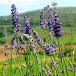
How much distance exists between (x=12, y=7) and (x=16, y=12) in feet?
0.43

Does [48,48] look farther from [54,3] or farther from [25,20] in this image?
[25,20]

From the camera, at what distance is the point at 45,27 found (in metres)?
2.53

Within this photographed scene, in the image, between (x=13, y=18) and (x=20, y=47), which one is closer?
(x=20, y=47)

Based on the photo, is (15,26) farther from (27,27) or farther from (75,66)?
(75,66)

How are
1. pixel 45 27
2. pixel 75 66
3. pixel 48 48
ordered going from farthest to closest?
pixel 45 27 < pixel 75 66 < pixel 48 48

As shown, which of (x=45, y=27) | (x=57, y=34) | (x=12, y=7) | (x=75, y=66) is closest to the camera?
(x=57, y=34)

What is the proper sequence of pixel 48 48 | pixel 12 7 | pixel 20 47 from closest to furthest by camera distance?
pixel 48 48 → pixel 20 47 → pixel 12 7

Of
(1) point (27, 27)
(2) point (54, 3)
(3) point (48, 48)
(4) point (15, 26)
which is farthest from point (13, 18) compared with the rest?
(3) point (48, 48)

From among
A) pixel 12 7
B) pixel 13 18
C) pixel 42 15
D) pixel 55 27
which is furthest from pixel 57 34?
pixel 12 7

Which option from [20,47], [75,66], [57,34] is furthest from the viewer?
[20,47]

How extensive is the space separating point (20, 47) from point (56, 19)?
0.64 metres

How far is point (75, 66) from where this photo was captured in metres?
2.20

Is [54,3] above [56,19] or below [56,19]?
above

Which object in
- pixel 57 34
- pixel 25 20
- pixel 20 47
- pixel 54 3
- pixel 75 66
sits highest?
pixel 54 3
